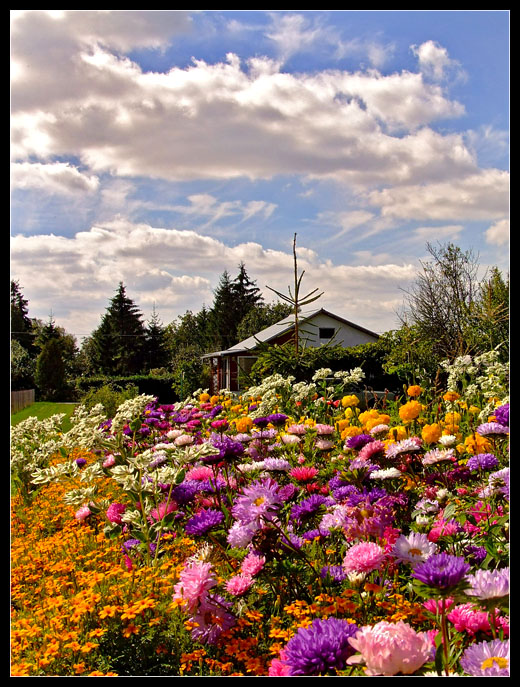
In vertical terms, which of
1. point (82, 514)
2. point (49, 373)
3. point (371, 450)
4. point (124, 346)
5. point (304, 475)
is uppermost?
point (124, 346)

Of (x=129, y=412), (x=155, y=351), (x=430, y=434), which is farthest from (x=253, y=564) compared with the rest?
(x=155, y=351)

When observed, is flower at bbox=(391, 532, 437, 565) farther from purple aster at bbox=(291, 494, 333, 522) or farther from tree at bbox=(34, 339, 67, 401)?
tree at bbox=(34, 339, 67, 401)

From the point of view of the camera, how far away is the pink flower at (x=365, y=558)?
1610mm

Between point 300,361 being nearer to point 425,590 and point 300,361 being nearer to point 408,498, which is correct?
point 408,498

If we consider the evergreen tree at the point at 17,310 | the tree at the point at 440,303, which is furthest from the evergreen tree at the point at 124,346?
the evergreen tree at the point at 17,310

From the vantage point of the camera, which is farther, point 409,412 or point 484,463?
point 409,412

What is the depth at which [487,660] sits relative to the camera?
121 centimetres

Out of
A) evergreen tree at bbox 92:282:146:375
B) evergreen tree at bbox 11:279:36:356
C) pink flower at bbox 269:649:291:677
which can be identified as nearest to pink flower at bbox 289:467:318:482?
pink flower at bbox 269:649:291:677

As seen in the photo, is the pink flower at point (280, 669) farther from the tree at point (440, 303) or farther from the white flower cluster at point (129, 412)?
the tree at point (440, 303)

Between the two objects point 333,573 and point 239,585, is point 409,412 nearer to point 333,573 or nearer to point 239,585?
point 333,573

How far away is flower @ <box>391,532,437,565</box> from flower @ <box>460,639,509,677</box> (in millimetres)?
396

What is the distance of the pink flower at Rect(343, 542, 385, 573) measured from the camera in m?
1.61

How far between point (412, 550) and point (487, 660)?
479mm
